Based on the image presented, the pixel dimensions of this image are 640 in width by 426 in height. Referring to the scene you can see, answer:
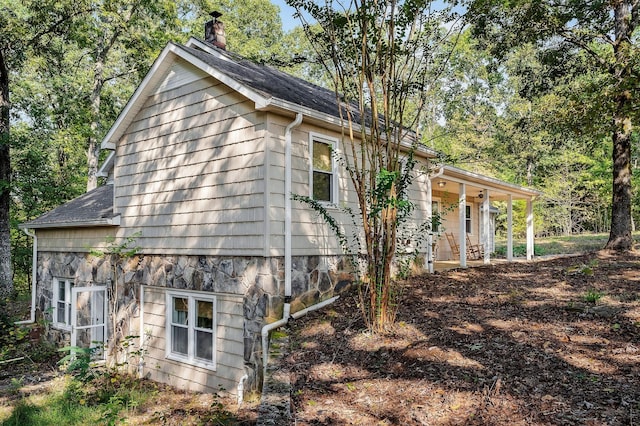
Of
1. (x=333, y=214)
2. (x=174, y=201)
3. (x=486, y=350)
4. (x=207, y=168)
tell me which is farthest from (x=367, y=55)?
(x=174, y=201)

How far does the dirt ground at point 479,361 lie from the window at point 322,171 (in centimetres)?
179

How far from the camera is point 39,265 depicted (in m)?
11.0

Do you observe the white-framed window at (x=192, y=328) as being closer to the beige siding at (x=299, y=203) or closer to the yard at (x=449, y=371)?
the yard at (x=449, y=371)

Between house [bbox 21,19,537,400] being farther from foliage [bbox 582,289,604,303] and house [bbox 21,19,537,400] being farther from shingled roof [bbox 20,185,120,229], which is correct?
foliage [bbox 582,289,604,303]

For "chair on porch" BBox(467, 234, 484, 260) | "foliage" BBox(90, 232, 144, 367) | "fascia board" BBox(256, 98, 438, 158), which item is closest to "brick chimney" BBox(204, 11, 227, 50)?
"fascia board" BBox(256, 98, 438, 158)

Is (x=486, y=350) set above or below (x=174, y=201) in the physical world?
below

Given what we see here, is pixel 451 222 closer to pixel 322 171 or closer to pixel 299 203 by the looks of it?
pixel 322 171

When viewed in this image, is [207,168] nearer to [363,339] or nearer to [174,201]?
[174,201]

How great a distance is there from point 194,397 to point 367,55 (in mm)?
5810

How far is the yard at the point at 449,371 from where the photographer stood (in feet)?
11.2

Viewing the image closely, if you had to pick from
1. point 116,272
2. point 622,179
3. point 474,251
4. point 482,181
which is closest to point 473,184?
point 482,181

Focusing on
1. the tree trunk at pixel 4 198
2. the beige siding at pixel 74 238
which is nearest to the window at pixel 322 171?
the beige siding at pixel 74 238

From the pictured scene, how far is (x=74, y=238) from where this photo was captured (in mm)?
9883

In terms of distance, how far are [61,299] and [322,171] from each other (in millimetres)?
7710
